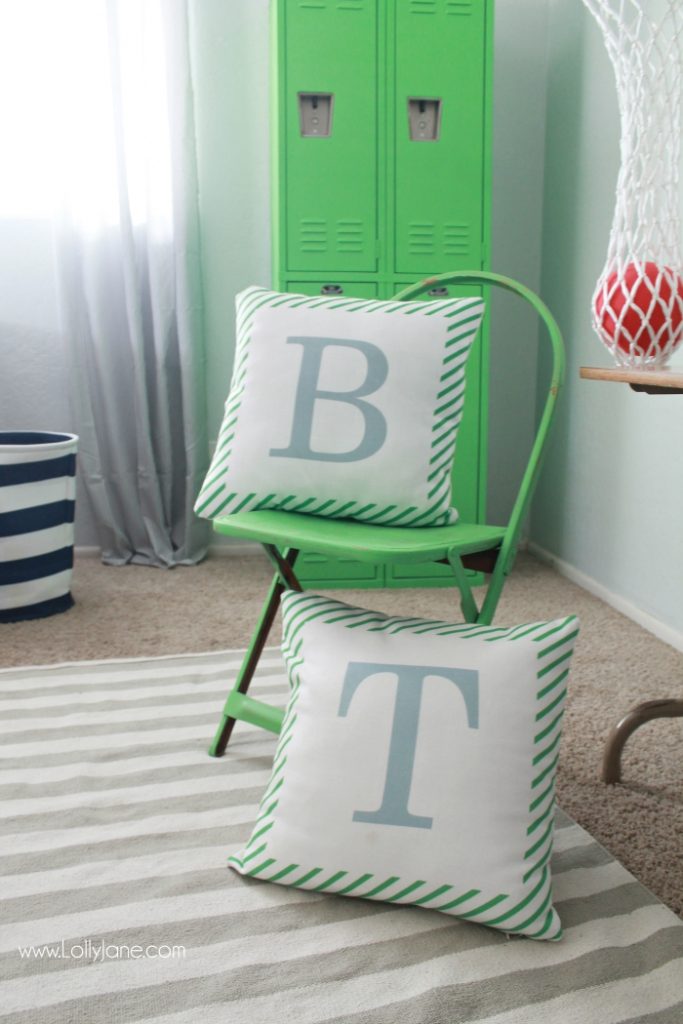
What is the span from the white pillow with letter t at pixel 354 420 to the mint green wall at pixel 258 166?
1675mm

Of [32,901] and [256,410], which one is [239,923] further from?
[256,410]

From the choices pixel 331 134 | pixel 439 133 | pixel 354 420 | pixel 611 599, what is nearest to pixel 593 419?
pixel 611 599

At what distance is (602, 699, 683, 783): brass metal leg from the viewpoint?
1572mm

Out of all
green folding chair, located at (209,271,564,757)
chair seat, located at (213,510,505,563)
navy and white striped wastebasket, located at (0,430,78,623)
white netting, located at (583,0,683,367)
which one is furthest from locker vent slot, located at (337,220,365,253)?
chair seat, located at (213,510,505,563)

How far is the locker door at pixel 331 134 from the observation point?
8.23 ft

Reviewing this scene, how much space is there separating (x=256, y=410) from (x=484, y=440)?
4.57 feet

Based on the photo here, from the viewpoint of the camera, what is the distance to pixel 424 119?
2.60 meters

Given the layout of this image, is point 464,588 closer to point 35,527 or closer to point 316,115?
point 35,527

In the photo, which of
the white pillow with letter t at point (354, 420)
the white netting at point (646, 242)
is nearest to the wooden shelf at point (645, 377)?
the white netting at point (646, 242)

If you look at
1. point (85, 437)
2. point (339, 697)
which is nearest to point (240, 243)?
point (85, 437)

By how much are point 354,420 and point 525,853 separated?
63 cm

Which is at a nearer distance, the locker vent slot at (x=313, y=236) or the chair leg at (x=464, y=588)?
the chair leg at (x=464, y=588)

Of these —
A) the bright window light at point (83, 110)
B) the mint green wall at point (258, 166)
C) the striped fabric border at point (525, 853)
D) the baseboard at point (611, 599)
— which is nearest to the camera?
the striped fabric border at point (525, 853)

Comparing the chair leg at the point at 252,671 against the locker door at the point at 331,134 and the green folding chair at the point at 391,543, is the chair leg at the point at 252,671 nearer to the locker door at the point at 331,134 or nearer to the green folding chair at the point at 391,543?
the green folding chair at the point at 391,543
